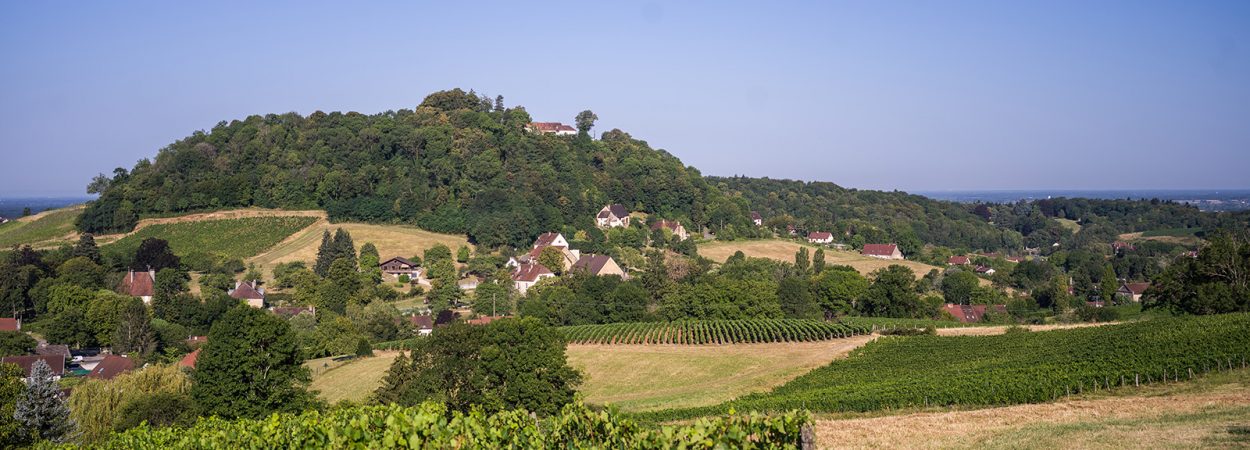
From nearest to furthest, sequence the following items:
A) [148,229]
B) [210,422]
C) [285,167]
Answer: [210,422]
[148,229]
[285,167]

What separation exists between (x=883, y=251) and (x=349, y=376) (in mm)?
66640

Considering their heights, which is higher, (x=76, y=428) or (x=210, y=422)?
(x=210, y=422)

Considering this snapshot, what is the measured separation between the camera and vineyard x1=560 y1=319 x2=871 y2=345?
48.3 meters

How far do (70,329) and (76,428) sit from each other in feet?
86.5

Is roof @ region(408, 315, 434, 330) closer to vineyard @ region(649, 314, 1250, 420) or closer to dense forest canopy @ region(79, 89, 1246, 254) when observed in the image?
dense forest canopy @ region(79, 89, 1246, 254)

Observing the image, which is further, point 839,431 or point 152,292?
point 152,292

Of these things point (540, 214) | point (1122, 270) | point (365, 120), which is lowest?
point (1122, 270)

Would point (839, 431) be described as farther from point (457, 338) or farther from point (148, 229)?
point (148, 229)

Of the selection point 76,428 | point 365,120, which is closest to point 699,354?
point 76,428

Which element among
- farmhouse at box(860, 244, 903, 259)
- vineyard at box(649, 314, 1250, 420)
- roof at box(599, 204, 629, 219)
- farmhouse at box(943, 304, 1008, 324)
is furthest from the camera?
farmhouse at box(860, 244, 903, 259)

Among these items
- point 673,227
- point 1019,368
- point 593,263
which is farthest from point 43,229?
point 1019,368

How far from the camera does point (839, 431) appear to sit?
70.2 ft

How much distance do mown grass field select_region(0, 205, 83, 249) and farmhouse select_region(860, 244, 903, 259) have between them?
75198 millimetres

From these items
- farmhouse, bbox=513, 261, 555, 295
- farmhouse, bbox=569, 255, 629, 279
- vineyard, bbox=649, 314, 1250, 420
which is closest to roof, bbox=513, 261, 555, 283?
farmhouse, bbox=513, 261, 555, 295
